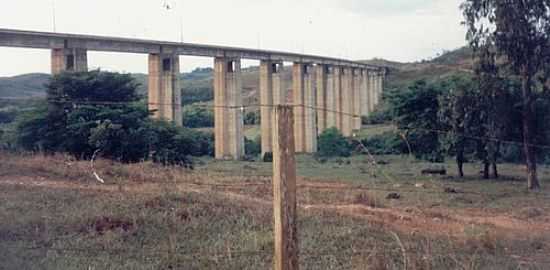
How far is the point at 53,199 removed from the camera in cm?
1326

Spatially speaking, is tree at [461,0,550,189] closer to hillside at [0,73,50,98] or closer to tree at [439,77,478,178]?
tree at [439,77,478,178]

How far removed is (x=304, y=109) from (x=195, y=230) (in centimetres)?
5136

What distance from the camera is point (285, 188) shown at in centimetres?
513

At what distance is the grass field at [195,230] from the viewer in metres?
8.71

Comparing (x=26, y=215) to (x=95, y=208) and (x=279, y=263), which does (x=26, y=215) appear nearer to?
(x=95, y=208)

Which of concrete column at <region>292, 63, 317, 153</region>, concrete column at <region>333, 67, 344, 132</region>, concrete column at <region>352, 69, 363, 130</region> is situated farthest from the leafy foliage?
concrete column at <region>352, 69, 363, 130</region>

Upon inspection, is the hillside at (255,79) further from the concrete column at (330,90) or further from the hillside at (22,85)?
the concrete column at (330,90)

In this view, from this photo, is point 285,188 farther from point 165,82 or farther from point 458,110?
point 165,82

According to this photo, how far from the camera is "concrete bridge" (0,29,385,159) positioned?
111 ft

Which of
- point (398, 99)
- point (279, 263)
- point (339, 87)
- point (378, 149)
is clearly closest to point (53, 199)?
point (279, 263)

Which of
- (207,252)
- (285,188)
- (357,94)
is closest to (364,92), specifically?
(357,94)

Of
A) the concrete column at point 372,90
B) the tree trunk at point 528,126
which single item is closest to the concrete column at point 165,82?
the tree trunk at point 528,126

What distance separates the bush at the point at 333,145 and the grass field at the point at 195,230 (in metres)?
41.3

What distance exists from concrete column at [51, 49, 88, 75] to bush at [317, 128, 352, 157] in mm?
28605
